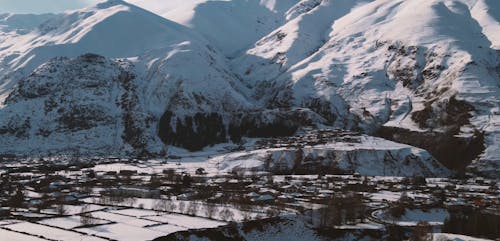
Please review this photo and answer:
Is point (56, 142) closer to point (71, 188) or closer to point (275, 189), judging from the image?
point (71, 188)

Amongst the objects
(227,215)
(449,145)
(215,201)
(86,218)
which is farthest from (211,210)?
(449,145)

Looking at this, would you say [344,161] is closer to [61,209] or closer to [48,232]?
[61,209]

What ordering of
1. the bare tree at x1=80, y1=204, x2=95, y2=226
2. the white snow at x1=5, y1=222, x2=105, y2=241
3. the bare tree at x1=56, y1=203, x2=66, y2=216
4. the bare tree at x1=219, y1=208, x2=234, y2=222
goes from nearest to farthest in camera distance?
1. the white snow at x1=5, y1=222, x2=105, y2=241
2. the bare tree at x1=80, y1=204, x2=95, y2=226
3. the bare tree at x1=219, y1=208, x2=234, y2=222
4. the bare tree at x1=56, y1=203, x2=66, y2=216

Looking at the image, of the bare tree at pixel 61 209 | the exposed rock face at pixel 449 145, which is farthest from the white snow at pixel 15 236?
the exposed rock face at pixel 449 145

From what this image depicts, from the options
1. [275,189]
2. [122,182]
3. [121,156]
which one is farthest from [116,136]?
[275,189]

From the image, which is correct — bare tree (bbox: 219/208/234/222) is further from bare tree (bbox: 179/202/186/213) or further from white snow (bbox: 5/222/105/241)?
white snow (bbox: 5/222/105/241)

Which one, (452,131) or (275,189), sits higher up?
(452,131)

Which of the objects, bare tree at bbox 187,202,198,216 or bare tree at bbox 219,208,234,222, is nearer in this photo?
bare tree at bbox 219,208,234,222

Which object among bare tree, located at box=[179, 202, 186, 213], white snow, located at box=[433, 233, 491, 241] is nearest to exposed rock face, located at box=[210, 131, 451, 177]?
bare tree, located at box=[179, 202, 186, 213]

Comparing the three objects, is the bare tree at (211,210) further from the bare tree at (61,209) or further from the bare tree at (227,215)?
the bare tree at (61,209)
